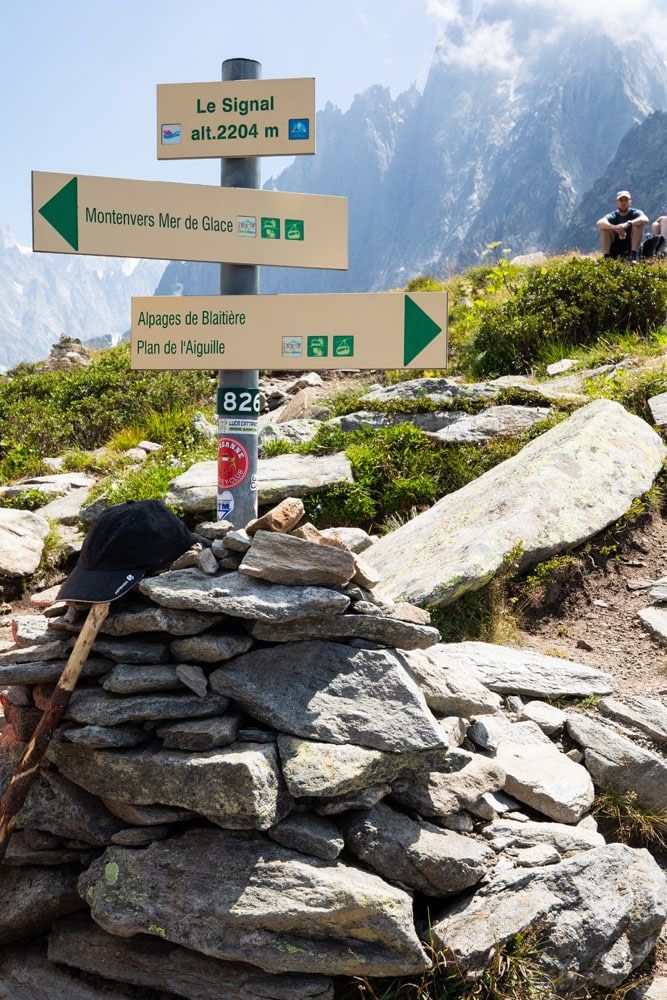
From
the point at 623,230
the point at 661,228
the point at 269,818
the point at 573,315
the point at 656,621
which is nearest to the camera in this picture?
the point at 269,818

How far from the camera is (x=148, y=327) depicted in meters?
4.65

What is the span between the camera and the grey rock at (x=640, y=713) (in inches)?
199

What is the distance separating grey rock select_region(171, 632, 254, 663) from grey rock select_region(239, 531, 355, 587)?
34cm

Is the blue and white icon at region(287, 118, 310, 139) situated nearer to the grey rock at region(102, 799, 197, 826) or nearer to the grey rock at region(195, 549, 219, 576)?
the grey rock at region(195, 549, 219, 576)

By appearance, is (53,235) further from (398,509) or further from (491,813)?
(398,509)

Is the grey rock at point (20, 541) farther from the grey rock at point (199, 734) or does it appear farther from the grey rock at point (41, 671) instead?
the grey rock at point (199, 734)

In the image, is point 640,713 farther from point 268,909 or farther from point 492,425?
point 492,425

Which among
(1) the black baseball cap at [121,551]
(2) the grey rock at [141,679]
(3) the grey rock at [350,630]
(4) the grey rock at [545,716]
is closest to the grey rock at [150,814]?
(2) the grey rock at [141,679]

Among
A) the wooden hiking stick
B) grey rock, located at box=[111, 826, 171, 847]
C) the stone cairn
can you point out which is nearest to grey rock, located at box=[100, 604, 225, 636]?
the stone cairn

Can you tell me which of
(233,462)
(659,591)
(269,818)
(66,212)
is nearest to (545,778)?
(269,818)

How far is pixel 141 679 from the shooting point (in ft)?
12.9

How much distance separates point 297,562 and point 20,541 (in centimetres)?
520

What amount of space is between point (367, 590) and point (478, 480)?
12.0 feet

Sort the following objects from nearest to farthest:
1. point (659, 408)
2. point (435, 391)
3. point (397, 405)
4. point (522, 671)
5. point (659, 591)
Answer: point (522, 671), point (659, 591), point (659, 408), point (397, 405), point (435, 391)
